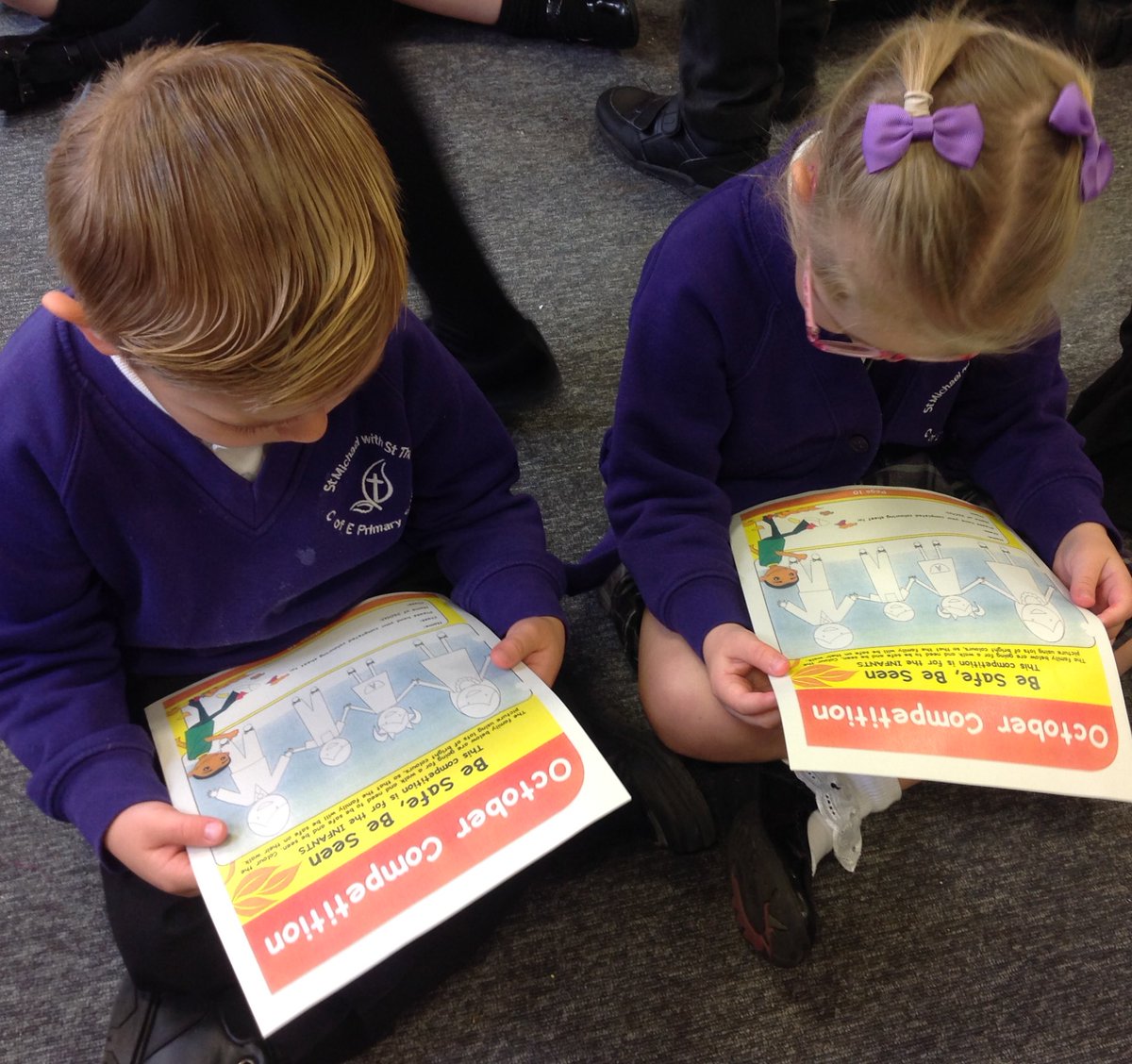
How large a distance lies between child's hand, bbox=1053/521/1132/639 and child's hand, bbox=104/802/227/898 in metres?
0.63

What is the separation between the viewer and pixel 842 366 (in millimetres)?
689

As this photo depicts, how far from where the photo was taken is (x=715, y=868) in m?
0.81

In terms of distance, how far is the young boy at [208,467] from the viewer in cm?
43

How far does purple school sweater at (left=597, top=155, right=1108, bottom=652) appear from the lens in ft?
2.18

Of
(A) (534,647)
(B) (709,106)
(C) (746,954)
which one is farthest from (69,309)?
(B) (709,106)

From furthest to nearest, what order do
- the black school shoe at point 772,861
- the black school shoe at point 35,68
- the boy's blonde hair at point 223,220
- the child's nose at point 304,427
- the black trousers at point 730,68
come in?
the black school shoe at point 35,68 → the black trousers at point 730,68 → the black school shoe at point 772,861 → the child's nose at point 304,427 → the boy's blonde hair at point 223,220

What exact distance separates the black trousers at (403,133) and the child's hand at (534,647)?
0.47m

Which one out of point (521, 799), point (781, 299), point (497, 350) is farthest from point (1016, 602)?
point (497, 350)

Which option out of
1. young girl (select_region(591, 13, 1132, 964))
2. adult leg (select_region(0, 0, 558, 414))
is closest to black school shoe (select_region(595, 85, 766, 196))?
adult leg (select_region(0, 0, 558, 414))

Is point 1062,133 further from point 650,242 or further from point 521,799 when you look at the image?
point 650,242

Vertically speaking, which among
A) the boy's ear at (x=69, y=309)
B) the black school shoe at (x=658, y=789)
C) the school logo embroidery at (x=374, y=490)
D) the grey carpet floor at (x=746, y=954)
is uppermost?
the boy's ear at (x=69, y=309)

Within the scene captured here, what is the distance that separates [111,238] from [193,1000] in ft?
1.84

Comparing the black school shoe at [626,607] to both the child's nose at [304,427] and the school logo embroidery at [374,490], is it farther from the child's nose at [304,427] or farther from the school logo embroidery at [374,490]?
the child's nose at [304,427]

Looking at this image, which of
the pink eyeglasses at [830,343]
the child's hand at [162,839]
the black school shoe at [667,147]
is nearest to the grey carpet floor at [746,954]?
the pink eyeglasses at [830,343]
